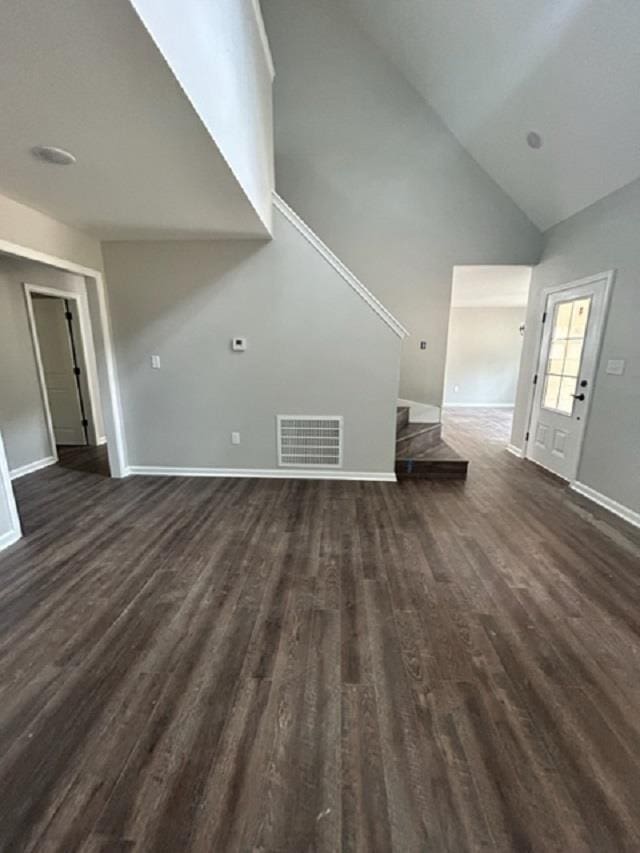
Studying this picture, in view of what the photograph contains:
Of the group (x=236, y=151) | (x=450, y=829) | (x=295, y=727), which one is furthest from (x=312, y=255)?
(x=450, y=829)

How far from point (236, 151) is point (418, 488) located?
3.06m

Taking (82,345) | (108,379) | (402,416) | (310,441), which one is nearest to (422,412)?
(402,416)

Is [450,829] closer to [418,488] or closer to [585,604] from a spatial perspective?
[585,604]

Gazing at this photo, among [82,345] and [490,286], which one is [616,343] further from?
[82,345]

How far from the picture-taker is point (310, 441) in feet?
12.6

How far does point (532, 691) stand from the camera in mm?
1535

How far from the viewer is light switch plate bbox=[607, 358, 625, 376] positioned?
10.6ft

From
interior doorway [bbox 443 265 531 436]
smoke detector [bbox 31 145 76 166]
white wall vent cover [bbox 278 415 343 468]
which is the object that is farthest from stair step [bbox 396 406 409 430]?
smoke detector [bbox 31 145 76 166]

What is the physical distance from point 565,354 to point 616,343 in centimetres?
75

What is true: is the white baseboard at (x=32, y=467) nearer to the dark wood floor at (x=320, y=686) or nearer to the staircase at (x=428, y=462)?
the dark wood floor at (x=320, y=686)

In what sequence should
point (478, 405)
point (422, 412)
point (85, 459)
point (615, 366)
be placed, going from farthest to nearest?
point (478, 405) → point (422, 412) → point (85, 459) → point (615, 366)

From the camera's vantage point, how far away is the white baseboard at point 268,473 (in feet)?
12.6

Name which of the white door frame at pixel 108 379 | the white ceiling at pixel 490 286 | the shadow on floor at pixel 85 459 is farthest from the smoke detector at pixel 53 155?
the white ceiling at pixel 490 286

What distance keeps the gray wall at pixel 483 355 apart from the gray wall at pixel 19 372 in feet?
24.6
